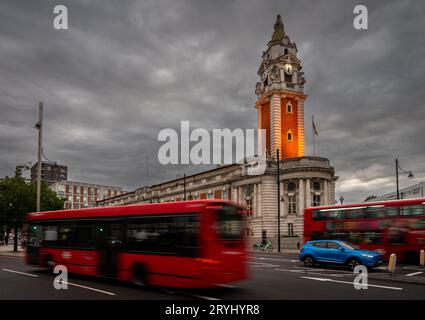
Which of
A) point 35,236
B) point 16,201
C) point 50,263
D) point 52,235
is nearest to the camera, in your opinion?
point 50,263

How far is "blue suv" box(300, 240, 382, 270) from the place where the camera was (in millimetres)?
20094

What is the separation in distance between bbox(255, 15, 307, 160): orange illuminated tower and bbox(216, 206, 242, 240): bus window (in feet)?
159

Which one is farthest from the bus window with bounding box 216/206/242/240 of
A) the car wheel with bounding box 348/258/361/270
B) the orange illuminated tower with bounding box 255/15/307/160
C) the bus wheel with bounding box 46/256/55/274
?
the orange illuminated tower with bounding box 255/15/307/160

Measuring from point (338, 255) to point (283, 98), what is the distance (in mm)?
44514

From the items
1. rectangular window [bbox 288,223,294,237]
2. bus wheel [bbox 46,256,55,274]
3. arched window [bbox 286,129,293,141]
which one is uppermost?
arched window [bbox 286,129,293,141]

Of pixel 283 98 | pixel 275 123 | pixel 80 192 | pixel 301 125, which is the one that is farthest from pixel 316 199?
pixel 80 192

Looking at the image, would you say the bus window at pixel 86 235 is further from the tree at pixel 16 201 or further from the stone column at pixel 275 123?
the stone column at pixel 275 123

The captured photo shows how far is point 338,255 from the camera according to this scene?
21.1m

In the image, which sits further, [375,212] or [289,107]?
[289,107]

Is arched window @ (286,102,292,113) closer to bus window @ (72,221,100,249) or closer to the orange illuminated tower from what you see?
the orange illuminated tower

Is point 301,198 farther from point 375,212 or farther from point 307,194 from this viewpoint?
point 375,212

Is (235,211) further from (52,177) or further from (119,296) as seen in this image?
(52,177)

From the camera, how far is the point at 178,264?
42.9 feet
